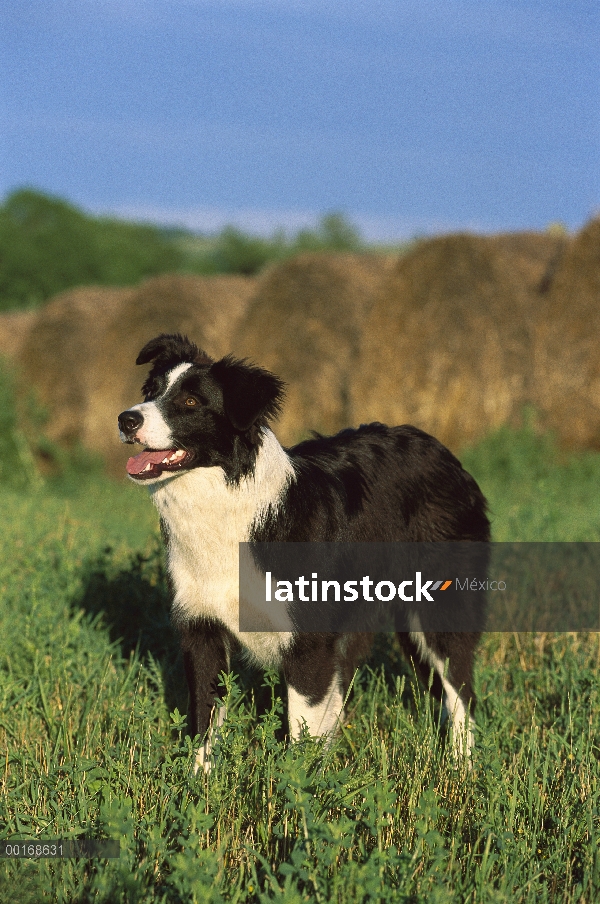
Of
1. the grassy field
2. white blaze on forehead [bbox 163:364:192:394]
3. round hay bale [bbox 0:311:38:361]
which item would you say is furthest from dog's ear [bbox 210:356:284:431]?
round hay bale [bbox 0:311:38:361]

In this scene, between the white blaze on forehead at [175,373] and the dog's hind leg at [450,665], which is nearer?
the white blaze on forehead at [175,373]

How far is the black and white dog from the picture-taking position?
3.37m

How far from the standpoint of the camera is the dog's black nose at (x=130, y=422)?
3.26m

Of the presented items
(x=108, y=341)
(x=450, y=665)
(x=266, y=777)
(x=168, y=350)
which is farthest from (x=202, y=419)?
(x=108, y=341)

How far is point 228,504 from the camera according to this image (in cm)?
344

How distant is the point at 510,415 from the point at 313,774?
7.37 meters

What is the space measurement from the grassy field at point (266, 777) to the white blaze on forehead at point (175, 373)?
1.12m

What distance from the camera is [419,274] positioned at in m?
9.97

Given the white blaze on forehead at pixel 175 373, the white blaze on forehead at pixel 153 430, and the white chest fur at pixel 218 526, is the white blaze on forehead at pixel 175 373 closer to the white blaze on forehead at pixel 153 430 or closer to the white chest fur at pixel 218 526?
the white blaze on forehead at pixel 153 430

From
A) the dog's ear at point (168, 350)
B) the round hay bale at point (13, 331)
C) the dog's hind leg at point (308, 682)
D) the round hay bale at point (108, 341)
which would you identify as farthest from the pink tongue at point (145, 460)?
the round hay bale at point (13, 331)

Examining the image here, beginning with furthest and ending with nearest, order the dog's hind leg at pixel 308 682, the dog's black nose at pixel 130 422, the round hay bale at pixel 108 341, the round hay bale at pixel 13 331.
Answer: the round hay bale at pixel 13 331, the round hay bale at pixel 108 341, the dog's hind leg at pixel 308 682, the dog's black nose at pixel 130 422

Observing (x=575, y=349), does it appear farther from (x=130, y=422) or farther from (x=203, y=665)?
(x=130, y=422)

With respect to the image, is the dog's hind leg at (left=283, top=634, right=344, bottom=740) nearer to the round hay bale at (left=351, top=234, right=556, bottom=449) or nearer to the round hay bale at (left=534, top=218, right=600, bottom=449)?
the round hay bale at (left=351, top=234, right=556, bottom=449)

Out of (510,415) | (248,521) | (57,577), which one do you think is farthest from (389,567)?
(510,415)
